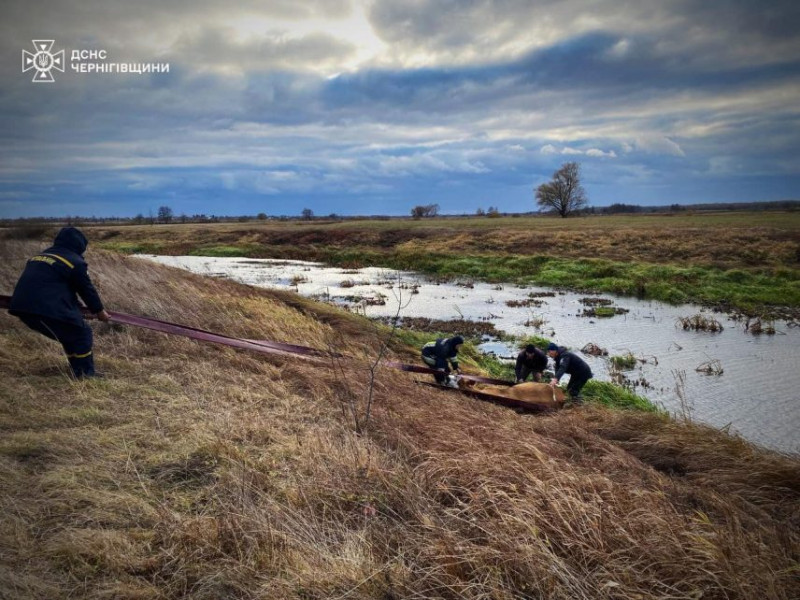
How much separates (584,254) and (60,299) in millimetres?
33075

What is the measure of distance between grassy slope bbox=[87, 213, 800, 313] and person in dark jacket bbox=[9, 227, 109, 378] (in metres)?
20.7

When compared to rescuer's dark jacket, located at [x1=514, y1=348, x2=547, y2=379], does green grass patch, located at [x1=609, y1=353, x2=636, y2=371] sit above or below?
below

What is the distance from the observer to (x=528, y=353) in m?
9.51

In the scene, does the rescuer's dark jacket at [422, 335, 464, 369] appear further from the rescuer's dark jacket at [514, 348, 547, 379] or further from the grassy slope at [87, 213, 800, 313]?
the grassy slope at [87, 213, 800, 313]

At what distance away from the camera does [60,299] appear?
19.5 ft

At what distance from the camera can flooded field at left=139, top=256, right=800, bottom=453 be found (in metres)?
9.01

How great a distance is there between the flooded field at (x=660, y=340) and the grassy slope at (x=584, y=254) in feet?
11.3

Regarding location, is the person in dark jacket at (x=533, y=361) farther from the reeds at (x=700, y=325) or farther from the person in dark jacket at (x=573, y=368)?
the reeds at (x=700, y=325)

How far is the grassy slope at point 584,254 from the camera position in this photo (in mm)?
23047

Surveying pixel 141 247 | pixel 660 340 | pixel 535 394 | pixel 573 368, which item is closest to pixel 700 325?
pixel 660 340

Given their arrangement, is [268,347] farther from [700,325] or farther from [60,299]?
[700,325]

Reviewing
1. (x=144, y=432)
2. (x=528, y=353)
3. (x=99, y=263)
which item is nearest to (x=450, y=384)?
(x=528, y=353)

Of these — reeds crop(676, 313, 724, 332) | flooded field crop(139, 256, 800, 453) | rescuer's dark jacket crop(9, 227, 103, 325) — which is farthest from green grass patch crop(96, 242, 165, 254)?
rescuer's dark jacket crop(9, 227, 103, 325)

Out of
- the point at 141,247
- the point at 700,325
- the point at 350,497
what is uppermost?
the point at 141,247
